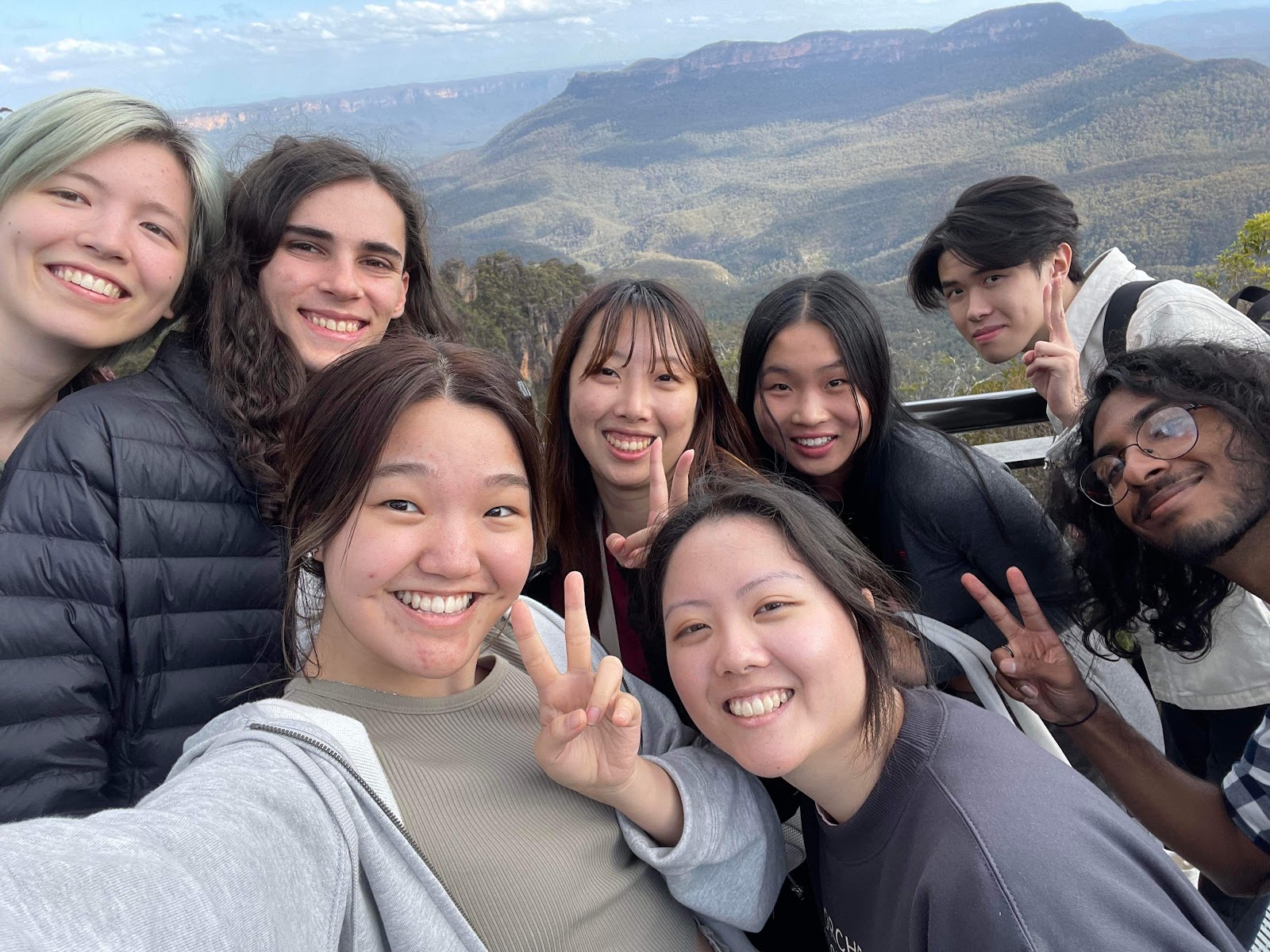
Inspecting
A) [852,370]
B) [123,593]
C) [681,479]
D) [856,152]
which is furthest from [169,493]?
[856,152]

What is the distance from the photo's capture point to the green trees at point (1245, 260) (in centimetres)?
694

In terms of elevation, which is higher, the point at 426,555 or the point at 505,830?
the point at 426,555

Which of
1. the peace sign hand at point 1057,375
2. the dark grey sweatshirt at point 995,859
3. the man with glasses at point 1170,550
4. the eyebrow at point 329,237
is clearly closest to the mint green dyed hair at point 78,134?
the eyebrow at point 329,237

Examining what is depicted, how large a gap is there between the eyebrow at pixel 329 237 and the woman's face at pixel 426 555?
0.94 meters

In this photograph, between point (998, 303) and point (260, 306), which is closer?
point (260, 306)

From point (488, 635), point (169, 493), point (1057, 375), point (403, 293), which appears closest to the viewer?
point (169, 493)

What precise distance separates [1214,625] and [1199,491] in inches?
30.0

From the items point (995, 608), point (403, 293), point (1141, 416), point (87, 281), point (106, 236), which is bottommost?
point (995, 608)

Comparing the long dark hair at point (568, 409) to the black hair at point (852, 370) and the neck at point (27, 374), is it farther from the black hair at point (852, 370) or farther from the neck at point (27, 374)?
the neck at point (27, 374)

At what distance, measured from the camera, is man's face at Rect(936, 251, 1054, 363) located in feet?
11.4

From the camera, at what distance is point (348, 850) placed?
1.12 m

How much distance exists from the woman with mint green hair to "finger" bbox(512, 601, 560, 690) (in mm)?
1353

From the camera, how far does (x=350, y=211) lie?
2.25 meters

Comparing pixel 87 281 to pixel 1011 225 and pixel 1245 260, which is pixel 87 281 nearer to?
pixel 1011 225
